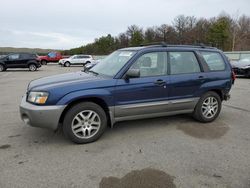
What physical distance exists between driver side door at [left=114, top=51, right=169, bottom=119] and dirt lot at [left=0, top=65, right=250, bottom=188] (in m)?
0.49

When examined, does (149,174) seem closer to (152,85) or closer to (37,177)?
(37,177)

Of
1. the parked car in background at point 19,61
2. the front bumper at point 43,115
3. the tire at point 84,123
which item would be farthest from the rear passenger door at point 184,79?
the parked car in background at point 19,61

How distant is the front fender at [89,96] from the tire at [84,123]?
150 mm

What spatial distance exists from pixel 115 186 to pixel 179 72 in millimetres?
2771

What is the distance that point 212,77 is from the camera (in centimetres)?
510

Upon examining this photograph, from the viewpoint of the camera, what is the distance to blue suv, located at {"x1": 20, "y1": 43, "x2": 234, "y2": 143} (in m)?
3.85

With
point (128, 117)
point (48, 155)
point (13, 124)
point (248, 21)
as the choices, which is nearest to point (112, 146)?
point (128, 117)

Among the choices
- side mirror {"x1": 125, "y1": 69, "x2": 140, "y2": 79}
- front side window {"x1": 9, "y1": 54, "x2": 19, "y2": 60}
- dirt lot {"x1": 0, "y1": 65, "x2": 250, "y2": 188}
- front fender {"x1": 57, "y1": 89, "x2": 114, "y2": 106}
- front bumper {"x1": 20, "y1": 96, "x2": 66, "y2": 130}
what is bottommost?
dirt lot {"x1": 0, "y1": 65, "x2": 250, "y2": 188}

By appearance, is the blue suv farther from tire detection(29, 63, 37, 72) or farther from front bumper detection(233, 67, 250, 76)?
tire detection(29, 63, 37, 72)

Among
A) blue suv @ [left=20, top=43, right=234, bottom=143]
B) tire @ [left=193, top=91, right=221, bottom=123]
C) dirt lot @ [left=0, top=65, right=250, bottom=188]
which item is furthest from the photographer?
tire @ [left=193, top=91, right=221, bottom=123]

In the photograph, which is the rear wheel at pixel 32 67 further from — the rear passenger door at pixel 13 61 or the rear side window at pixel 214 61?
the rear side window at pixel 214 61

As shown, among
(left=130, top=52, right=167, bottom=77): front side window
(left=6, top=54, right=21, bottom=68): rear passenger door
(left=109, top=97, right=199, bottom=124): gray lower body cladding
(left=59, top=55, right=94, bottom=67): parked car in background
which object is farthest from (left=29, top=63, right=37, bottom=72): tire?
(left=109, top=97, right=199, bottom=124): gray lower body cladding

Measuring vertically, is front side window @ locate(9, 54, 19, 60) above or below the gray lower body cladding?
above

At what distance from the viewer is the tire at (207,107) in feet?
16.7
